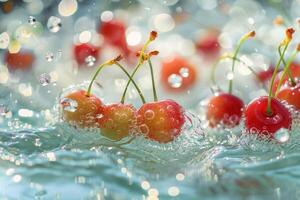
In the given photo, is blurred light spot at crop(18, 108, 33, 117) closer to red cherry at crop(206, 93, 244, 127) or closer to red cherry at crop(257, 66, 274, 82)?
red cherry at crop(206, 93, 244, 127)

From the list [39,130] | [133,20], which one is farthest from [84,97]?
[133,20]

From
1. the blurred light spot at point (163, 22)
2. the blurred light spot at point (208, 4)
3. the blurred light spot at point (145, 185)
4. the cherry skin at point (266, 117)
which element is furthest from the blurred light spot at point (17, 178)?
the blurred light spot at point (208, 4)

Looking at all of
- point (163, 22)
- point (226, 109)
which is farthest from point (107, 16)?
point (226, 109)

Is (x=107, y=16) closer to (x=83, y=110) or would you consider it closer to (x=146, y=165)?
(x=83, y=110)

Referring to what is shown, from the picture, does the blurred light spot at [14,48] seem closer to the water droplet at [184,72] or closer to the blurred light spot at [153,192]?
the water droplet at [184,72]

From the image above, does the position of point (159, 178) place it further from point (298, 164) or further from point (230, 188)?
point (298, 164)

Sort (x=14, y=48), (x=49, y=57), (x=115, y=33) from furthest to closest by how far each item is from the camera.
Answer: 1. (x=14, y=48)
2. (x=115, y=33)
3. (x=49, y=57)

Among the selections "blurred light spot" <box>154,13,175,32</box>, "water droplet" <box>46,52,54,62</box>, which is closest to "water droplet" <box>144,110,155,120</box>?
"water droplet" <box>46,52,54,62</box>
